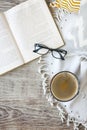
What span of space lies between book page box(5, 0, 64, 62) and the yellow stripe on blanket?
0.04 m

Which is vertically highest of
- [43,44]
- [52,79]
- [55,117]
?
[43,44]

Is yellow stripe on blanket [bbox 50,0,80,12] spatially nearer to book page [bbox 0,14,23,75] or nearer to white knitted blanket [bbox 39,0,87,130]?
white knitted blanket [bbox 39,0,87,130]

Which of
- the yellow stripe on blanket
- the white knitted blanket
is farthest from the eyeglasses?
the yellow stripe on blanket

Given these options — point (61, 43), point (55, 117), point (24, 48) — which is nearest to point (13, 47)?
point (24, 48)

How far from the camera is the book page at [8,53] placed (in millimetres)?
1074

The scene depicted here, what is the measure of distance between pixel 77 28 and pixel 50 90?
21cm

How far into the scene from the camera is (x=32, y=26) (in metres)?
1.10

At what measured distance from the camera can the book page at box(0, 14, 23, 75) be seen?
1074 millimetres

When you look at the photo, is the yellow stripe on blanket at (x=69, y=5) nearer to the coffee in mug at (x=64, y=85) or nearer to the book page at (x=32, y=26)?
the book page at (x=32, y=26)

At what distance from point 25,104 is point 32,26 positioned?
0.83 feet

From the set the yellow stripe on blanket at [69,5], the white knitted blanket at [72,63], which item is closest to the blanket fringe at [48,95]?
the white knitted blanket at [72,63]

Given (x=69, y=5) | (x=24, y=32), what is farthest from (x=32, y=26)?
(x=69, y=5)

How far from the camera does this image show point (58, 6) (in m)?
1.09

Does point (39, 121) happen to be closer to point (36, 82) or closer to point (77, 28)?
point (36, 82)
